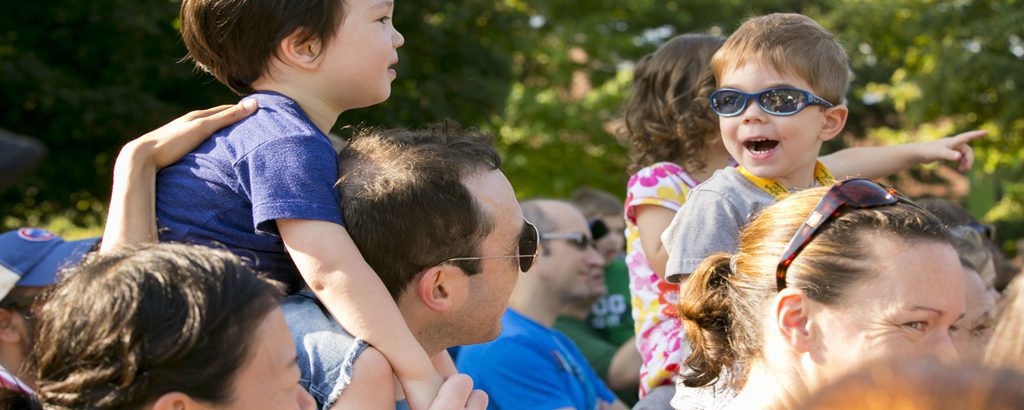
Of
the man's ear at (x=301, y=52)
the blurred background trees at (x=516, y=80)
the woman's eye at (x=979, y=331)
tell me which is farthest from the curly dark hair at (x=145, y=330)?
the blurred background trees at (x=516, y=80)

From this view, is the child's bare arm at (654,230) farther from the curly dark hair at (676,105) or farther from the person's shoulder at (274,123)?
the person's shoulder at (274,123)

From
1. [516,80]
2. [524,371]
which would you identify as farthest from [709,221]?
[516,80]

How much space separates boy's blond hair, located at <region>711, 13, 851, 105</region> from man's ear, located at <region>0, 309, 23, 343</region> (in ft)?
8.78

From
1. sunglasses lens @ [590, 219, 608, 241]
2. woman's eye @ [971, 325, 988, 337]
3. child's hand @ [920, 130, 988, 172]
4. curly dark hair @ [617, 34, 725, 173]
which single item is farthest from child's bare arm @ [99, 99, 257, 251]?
sunglasses lens @ [590, 219, 608, 241]

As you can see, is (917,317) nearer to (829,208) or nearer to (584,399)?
(829,208)

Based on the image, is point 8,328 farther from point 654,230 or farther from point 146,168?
point 654,230

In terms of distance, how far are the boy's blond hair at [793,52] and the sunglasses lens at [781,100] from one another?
0.07m

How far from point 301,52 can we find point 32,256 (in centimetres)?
197

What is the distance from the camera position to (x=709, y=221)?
11.0 feet

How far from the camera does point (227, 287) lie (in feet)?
7.28

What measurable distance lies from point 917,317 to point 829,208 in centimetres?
32

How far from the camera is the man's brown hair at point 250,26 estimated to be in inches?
111

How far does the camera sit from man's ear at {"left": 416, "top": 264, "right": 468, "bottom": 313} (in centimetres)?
277

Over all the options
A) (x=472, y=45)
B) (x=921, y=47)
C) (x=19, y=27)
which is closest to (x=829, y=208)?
(x=19, y=27)
